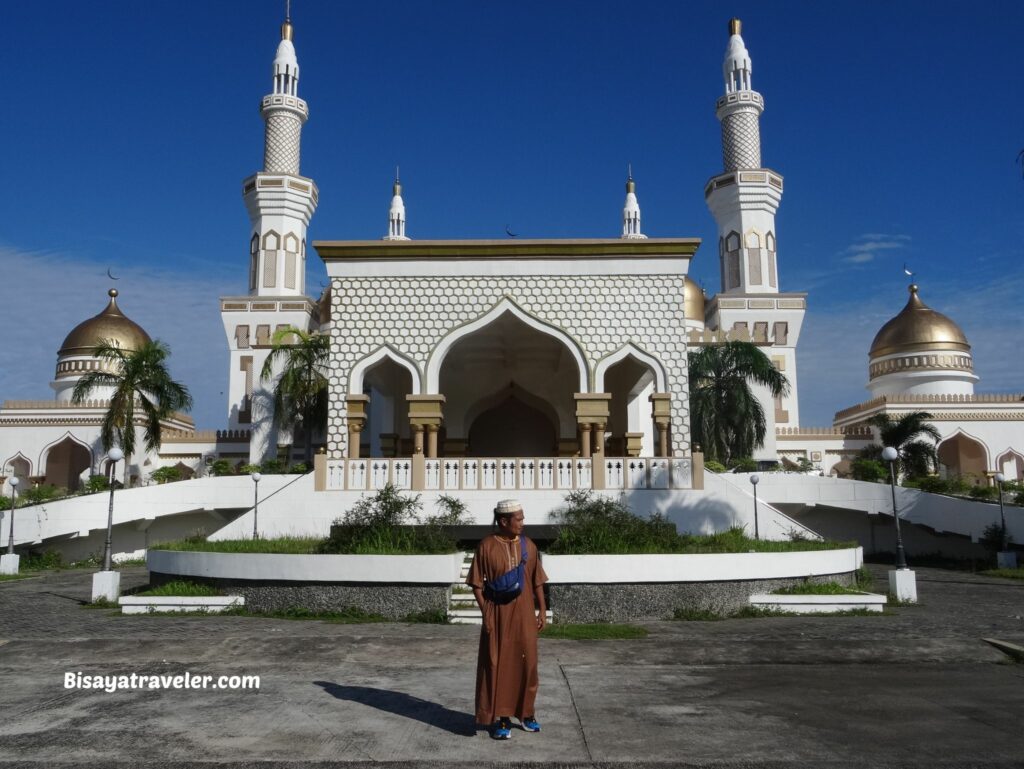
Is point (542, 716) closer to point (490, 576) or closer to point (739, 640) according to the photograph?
point (490, 576)

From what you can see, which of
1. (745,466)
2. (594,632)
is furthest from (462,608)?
(745,466)

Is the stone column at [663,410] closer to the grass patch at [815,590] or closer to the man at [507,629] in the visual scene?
the grass patch at [815,590]

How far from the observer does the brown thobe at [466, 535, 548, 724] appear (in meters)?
4.77

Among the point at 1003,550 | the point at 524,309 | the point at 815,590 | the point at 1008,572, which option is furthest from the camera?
the point at 1003,550

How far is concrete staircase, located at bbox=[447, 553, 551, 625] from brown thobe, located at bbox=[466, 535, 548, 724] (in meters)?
4.17

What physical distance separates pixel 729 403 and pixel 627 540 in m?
12.8

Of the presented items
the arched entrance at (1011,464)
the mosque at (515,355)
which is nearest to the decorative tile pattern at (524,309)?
the mosque at (515,355)

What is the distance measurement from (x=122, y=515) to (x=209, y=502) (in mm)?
1913

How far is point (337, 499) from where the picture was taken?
14.7 m

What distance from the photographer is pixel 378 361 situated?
631 inches

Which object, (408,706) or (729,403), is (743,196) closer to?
(729,403)

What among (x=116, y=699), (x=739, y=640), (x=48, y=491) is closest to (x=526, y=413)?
(x=48, y=491)

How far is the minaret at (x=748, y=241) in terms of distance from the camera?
29.2m

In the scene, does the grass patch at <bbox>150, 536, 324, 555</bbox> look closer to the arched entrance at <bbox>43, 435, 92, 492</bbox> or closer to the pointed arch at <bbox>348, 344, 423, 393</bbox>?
the pointed arch at <bbox>348, 344, 423, 393</bbox>
